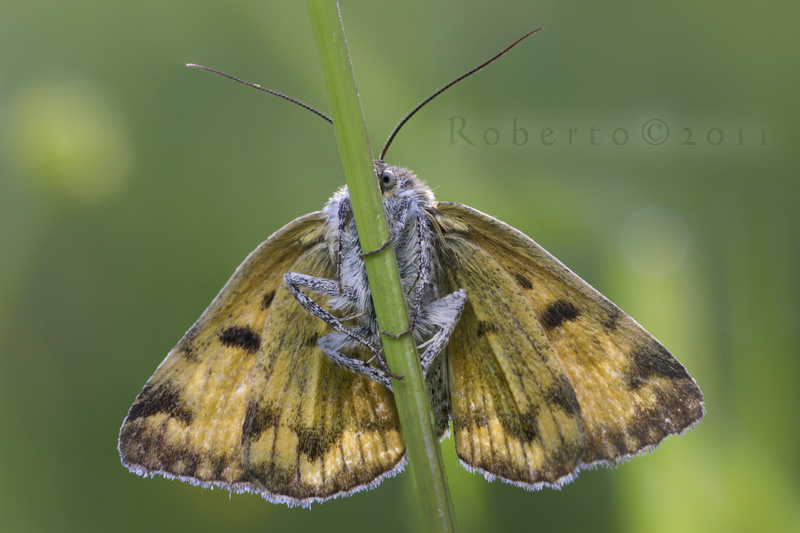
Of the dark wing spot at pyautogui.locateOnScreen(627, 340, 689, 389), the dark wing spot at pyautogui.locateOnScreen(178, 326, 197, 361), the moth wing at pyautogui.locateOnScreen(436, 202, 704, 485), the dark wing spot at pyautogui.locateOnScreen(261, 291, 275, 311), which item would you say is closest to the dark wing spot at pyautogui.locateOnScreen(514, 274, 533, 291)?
the moth wing at pyautogui.locateOnScreen(436, 202, 704, 485)

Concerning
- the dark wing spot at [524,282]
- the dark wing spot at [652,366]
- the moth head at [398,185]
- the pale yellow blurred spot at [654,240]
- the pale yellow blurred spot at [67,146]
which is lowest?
the dark wing spot at [652,366]

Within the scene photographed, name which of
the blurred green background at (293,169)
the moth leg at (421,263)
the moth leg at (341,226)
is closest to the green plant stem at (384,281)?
the moth leg at (421,263)

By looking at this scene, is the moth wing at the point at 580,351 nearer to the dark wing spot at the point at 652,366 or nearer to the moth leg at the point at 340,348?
the dark wing spot at the point at 652,366

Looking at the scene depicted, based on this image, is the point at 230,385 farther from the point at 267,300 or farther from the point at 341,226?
the point at 341,226

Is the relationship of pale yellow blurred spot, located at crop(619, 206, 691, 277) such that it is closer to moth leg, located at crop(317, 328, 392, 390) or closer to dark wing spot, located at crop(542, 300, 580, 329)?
dark wing spot, located at crop(542, 300, 580, 329)

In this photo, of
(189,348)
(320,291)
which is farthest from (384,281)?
(189,348)

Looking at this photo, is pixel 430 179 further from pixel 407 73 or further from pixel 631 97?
pixel 631 97
